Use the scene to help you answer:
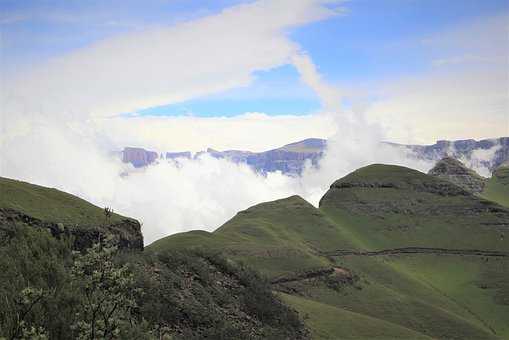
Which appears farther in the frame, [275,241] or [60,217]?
[275,241]

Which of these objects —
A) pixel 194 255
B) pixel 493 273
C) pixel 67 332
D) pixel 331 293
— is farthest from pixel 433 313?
pixel 67 332

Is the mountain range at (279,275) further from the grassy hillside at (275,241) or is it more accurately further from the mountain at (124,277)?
the grassy hillside at (275,241)

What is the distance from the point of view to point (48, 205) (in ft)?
190

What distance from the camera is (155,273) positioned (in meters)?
50.3

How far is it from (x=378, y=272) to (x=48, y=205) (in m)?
113

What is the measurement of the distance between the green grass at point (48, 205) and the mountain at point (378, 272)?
20.6 m

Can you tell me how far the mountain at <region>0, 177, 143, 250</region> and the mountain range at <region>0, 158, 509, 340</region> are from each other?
193mm

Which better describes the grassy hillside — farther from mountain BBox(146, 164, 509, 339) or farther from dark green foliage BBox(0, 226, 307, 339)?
dark green foliage BBox(0, 226, 307, 339)

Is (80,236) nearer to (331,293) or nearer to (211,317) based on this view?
(211,317)

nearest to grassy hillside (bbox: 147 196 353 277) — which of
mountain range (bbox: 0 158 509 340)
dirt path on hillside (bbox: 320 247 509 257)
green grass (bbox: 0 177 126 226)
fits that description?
mountain range (bbox: 0 158 509 340)

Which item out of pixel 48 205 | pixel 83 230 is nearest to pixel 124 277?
pixel 83 230

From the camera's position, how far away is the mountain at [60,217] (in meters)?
51.9

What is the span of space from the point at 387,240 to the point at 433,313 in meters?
80.5

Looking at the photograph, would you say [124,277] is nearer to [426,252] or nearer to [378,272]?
[378,272]
